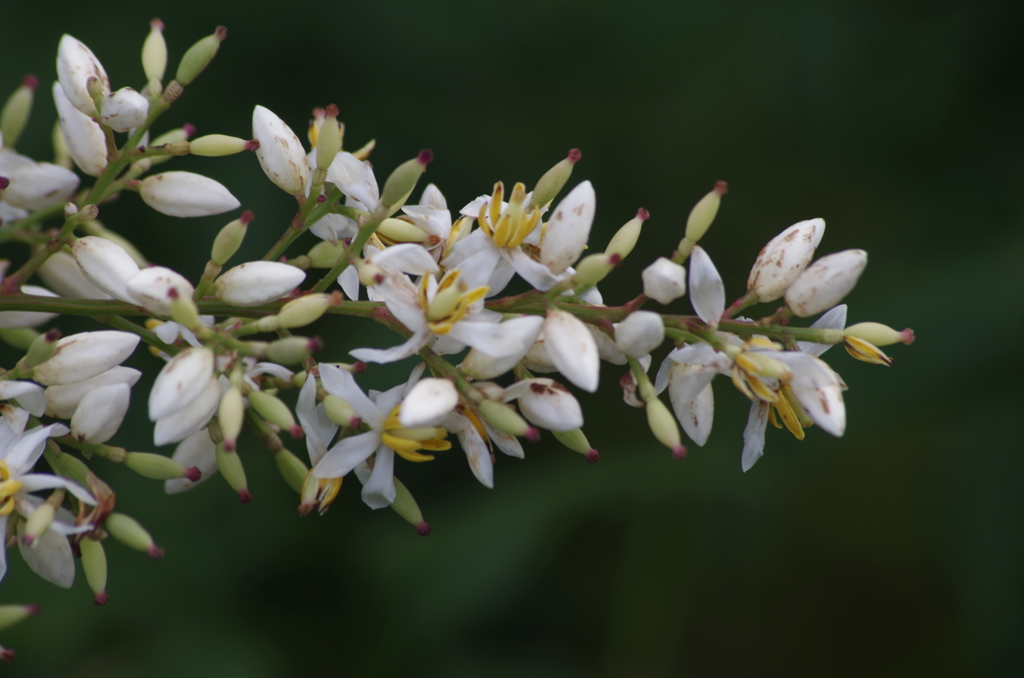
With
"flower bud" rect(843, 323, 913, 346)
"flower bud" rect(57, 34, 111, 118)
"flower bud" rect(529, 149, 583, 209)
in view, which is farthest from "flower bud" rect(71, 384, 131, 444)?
"flower bud" rect(843, 323, 913, 346)

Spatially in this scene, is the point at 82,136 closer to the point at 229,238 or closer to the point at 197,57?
the point at 197,57

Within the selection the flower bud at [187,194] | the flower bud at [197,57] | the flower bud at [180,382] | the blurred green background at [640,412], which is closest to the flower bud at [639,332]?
the flower bud at [180,382]

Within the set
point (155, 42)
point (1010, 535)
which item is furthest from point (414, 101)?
point (1010, 535)

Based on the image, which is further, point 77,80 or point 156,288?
point 77,80

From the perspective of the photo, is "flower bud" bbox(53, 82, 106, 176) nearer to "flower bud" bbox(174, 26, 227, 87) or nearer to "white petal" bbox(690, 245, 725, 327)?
"flower bud" bbox(174, 26, 227, 87)

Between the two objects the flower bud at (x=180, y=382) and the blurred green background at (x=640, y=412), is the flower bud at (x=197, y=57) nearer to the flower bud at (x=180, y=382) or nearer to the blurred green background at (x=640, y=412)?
the flower bud at (x=180, y=382)

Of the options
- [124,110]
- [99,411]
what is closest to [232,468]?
[99,411]
